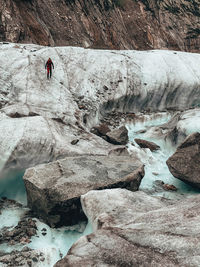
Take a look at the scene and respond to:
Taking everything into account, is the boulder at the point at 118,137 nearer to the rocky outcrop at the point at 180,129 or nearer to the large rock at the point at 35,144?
the large rock at the point at 35,144

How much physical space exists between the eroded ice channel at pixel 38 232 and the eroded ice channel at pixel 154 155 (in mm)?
4610

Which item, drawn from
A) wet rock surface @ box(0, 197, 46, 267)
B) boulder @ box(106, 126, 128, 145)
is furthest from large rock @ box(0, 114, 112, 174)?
wet rock surface @ box(0, 197, 46, 267)

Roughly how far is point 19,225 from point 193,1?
48392mm

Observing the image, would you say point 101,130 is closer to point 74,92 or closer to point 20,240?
point 74,92

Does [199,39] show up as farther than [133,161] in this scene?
Yes

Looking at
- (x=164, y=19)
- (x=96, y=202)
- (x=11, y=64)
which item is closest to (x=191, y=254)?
(x=96, y=202)

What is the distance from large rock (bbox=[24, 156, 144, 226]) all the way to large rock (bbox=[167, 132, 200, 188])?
208 cm

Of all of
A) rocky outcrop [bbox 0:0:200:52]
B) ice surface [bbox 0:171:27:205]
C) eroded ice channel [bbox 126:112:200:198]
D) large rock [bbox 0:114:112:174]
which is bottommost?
eroded ice channel [bbox 126:112:200:198]

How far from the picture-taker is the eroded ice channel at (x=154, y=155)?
13.6 m

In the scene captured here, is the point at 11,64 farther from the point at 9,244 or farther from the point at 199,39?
the point at 199,39

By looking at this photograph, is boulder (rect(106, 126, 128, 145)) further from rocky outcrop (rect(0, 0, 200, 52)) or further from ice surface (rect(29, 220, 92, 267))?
rocky outcrop (rect(0, 0, 200, 52))

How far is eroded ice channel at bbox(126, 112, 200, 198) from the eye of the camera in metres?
13.6

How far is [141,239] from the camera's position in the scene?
614 cm

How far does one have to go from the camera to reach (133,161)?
13.2 metres
